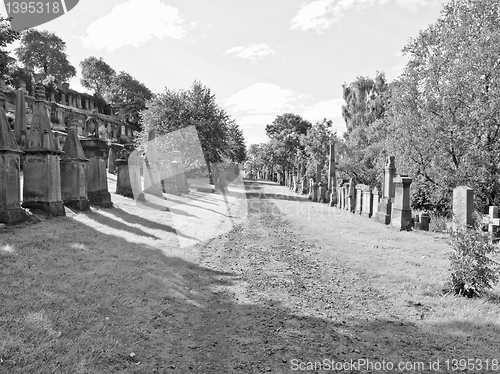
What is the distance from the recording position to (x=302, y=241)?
9.68 m

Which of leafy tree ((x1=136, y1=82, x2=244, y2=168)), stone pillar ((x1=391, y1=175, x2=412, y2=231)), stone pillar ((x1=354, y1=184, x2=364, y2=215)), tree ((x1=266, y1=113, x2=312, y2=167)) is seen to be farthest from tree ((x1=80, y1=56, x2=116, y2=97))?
stone pillar ((x1=391, y1=175, x2=412, y2=231))

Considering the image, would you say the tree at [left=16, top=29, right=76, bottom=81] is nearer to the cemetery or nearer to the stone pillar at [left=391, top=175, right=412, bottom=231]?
the cemetery

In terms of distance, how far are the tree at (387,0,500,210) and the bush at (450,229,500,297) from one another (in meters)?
12.5

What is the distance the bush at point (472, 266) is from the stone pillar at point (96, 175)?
11661mm

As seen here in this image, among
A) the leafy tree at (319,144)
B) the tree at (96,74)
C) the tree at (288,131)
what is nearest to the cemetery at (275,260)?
the leafy tree at (319,144)

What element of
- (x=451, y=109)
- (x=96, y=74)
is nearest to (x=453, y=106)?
(x=451, y=109)

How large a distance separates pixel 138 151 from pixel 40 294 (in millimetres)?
26059

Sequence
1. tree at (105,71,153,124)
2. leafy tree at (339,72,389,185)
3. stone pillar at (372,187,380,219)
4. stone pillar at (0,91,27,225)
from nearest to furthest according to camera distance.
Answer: stone pillar at (0,91,27,225) → stone pillar at (372,187,380,219) → leafy tree at (339,72,389,185) → tree at (105,71,153,124)

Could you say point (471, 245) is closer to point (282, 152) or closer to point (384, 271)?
point (384, 271)

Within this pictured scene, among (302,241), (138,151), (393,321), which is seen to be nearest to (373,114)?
(138,151)

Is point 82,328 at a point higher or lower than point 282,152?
lower

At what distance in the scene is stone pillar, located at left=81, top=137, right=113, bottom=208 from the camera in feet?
42.1

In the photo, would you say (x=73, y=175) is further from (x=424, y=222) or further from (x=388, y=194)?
(x=424, y=222)

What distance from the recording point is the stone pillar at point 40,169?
9.63 meters
